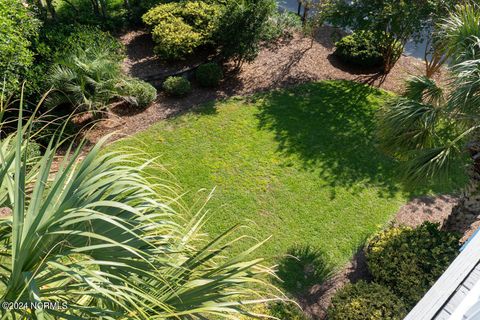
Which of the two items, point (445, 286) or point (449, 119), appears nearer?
point (445, 286)

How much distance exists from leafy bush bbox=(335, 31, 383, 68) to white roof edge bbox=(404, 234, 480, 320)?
29.5 ft

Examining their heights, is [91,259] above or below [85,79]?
above

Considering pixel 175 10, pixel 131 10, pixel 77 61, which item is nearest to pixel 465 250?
pixel 77 61

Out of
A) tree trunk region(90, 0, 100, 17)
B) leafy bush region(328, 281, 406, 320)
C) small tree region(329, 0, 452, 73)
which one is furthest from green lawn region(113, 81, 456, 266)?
tree trunk region(90, 0, 100, 17)

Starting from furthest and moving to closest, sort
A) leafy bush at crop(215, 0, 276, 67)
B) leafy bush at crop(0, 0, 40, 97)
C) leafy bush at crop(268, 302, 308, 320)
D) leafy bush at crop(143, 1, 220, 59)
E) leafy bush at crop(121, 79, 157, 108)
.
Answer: leafy bush at crop(143, 1, 220, 59) → leafy bush at crop(215, 0, 276, 67) → leafy bush at crop(121, 79, 157, 108) → leafy bush at crop(0, 0, 40, 97) → leafy bush at crop(268, 302, 308, 320)

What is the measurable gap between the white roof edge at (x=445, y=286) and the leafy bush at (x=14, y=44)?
24.4 ft

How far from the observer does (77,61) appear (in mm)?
8258

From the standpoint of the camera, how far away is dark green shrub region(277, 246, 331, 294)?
627cm

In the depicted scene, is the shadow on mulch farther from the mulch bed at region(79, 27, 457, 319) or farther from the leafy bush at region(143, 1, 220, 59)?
the leafy bush at region(143, 1, 220, 59)

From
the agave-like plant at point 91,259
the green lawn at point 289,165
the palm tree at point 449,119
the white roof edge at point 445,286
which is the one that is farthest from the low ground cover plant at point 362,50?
the agave-like plant at point 91,259

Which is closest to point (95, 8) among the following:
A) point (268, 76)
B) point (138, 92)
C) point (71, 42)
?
point (71, 42)

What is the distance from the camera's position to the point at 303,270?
650 cm

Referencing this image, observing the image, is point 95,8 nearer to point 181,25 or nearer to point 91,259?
point 181,25

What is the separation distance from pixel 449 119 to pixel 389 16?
18.1ft
